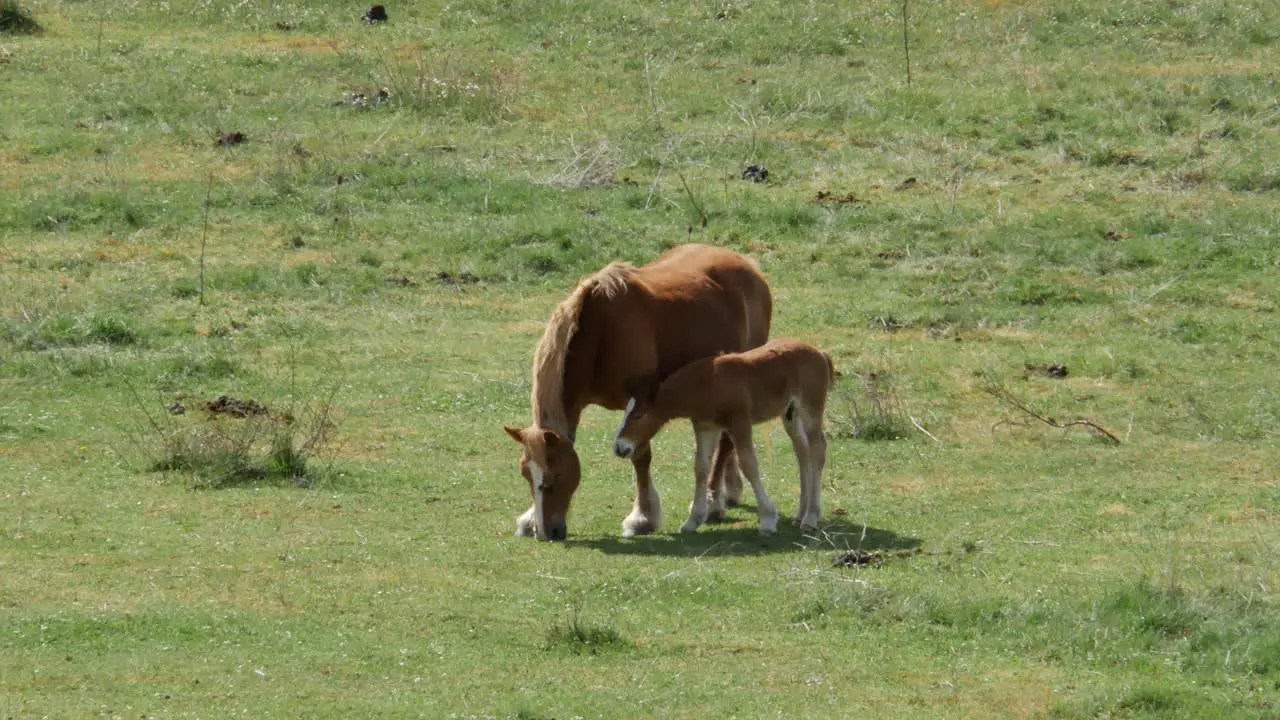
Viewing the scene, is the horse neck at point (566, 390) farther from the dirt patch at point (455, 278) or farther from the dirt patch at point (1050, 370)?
the dirt patch at point (455, 278)

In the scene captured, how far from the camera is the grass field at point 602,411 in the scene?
10.0 meters

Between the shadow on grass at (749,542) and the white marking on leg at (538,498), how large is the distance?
210 mm

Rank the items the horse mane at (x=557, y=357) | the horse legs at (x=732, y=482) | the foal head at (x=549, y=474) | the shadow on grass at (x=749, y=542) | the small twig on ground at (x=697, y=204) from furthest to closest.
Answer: the small twig on ground at (x=697, y=204) < the horse legs at (x=732, y=482) < the horse mane at (x=557, y=357) < the foal head at (x=549, y=474) < the shadow on grass at (x=749, y=542)

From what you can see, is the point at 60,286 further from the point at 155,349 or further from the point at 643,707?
the point at 643,707

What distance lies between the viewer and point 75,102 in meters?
27.8

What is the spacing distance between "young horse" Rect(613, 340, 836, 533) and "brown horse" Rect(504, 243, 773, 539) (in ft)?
0.64

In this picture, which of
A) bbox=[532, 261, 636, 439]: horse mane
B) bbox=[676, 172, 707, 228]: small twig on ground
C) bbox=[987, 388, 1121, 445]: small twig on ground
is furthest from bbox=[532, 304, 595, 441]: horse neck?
bbox=[676, 172, 707, 228]: small twig on ground

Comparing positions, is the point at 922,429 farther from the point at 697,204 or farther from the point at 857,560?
the point at 697,204

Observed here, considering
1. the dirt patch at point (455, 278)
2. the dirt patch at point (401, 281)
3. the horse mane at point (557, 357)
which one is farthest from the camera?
the dirt patch at point (455, 278)

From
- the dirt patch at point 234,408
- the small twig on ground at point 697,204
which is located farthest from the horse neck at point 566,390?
the small twig on ground at point 697,204

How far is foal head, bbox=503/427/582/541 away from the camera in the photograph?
12633 mm

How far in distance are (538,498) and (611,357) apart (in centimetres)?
116

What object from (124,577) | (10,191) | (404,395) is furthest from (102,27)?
(124,577)

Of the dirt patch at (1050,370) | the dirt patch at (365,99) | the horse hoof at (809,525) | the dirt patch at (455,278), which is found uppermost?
the dirt patch at (365,99)
